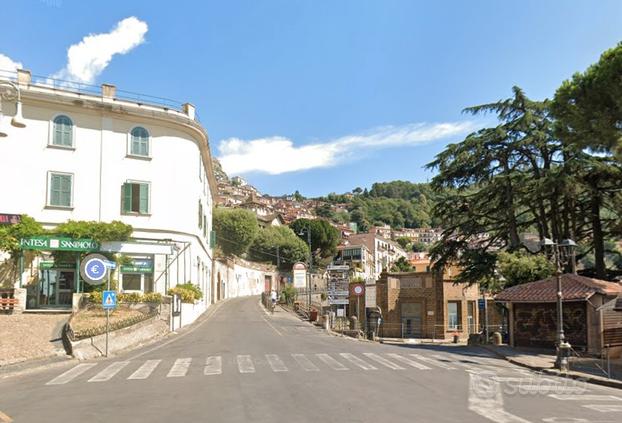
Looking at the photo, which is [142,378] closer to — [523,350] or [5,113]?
[523,350]

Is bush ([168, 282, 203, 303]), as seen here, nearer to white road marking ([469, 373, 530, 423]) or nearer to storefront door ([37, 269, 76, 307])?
storefront door ([37, 269, 76, 307])

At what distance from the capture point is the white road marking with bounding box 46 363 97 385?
14.8 metres

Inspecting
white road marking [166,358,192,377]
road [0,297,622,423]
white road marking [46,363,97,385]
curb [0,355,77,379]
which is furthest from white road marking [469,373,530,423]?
curb [0,355,77,379]

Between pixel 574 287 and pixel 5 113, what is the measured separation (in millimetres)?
30830

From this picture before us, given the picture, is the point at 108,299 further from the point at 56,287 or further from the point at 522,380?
the point at 522,380

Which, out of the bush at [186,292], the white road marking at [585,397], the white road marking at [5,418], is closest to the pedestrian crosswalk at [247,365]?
the white road marking at [5,418]

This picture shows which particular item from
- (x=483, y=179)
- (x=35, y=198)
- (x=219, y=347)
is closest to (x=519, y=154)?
(x=483, y=179)

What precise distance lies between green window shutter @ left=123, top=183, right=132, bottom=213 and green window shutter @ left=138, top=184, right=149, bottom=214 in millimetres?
619

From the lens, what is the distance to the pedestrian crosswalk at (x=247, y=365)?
15523 mm

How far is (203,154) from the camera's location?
138ft

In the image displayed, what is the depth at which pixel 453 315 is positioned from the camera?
4609 cm

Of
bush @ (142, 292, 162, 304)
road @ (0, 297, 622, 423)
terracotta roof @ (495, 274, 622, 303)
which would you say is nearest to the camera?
road @ (0, 297, 622, 423)

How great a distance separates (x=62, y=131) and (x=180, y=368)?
70.5 feet

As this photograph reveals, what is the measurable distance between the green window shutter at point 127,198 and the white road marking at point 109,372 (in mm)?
16251
